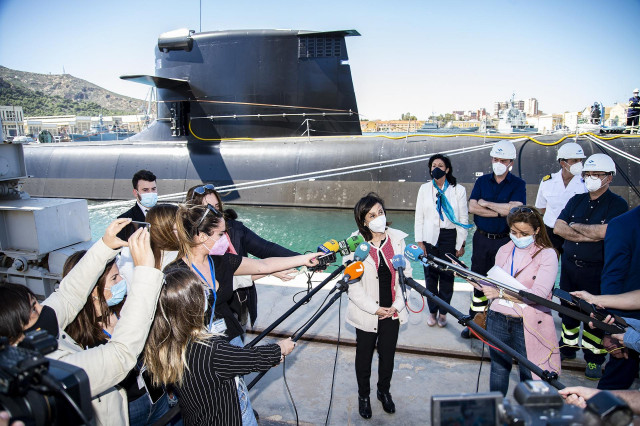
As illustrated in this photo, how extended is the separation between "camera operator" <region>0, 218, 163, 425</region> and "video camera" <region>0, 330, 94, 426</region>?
0.44 meters

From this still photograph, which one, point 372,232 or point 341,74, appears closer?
point 372,232

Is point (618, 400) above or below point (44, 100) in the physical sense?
below

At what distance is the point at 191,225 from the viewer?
107 inches

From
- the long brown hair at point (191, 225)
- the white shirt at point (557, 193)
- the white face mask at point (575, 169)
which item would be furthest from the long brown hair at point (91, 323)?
the white face mask at point (575, 169)

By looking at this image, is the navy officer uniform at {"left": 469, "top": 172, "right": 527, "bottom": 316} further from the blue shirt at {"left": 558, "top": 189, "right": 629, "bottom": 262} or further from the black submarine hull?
the black submarine hull

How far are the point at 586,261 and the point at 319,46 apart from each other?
9.94 metres

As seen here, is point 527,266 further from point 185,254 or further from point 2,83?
point 2,83

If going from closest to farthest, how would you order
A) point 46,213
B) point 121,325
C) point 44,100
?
point 121,325 < point 46,213 < point 44,100

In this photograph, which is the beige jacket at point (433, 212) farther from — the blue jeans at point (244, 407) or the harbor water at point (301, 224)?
the harbor water at point (301, 224)

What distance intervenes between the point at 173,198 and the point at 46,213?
9490mm

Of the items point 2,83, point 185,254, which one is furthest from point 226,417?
point 2,83

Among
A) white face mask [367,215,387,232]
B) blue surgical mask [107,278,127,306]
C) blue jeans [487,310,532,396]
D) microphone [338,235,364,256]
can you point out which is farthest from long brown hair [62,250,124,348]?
blue jeans [487,310,532,396]

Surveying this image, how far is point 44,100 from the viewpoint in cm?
11131

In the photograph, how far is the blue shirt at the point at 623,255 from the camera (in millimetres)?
2799
